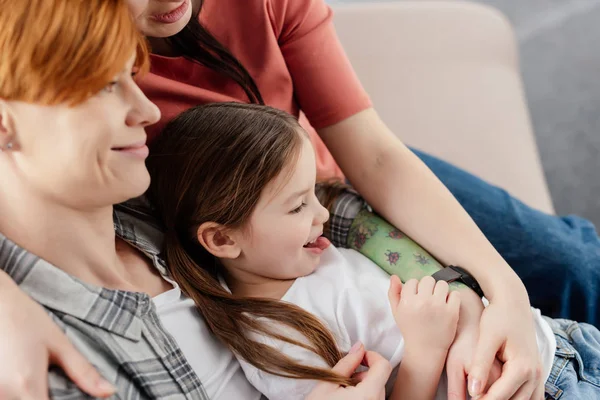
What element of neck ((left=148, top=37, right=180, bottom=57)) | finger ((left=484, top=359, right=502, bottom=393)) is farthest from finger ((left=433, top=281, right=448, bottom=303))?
neck ((left=148, top=37, right=180, bottom=57))

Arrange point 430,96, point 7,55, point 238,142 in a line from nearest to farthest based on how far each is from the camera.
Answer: point 7,55 → point 238,142 → point 430,96

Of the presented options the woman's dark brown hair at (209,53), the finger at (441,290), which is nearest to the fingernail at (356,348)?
the finger at (441,290)

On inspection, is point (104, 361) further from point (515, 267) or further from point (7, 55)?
point (515, 267)

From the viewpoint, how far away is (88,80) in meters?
0.66

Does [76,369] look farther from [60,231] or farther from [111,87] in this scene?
[111,87]

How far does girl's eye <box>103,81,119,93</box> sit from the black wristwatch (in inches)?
18.1

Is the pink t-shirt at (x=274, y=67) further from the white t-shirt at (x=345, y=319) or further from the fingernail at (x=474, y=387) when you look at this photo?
the fingernail at (x=474, y=387)

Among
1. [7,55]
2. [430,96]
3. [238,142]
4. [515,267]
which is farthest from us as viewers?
[430,96]

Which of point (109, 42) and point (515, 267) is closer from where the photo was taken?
point (109, 42)

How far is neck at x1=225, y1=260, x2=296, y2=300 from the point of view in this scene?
3.03 feet

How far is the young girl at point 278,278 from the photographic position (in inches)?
32.1

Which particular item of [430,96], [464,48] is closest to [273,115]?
[430,96]

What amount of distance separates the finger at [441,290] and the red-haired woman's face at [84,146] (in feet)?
1.18

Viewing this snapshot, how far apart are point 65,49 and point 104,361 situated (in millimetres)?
311
